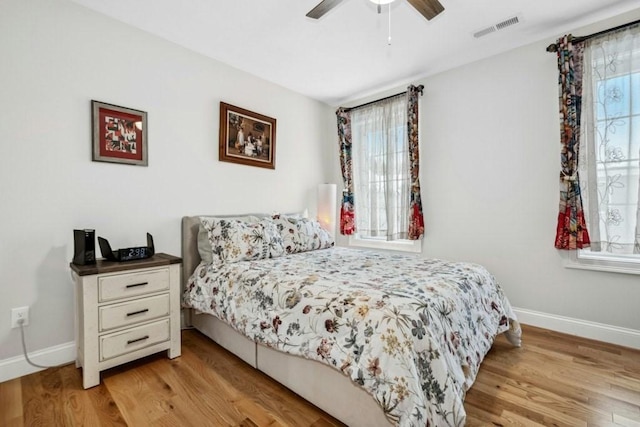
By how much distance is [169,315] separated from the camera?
2.08m

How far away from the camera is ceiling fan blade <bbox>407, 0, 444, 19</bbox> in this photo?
1689 millimetres

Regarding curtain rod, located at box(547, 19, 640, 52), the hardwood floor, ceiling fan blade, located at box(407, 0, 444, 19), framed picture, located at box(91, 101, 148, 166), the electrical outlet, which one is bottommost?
the hardwood floor

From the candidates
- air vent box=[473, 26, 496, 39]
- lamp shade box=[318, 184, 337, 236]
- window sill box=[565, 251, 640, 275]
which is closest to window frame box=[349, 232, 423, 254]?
lamp shade box=[318, 184, 337, 236]

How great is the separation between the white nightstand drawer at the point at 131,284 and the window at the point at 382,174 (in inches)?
95.3

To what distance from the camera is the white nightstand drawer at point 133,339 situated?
5.91 feet

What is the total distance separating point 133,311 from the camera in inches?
74.9

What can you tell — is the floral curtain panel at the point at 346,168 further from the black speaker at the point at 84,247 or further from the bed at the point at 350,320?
the black speaker at the point at 84,247

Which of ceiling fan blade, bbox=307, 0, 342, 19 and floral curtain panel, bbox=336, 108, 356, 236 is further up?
ceiling fan blade, bbox=307, 0, 342, 19

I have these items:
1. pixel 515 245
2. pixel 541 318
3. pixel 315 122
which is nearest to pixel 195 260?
pixel 315 122

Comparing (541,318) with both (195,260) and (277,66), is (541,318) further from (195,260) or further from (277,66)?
(277,66)

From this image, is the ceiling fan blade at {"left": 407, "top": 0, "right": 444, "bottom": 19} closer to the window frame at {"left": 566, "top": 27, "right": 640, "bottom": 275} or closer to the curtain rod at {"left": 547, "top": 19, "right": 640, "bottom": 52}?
the curtain rod at {"left": 547, "top": 19, "right": 640, "bottom": 52}

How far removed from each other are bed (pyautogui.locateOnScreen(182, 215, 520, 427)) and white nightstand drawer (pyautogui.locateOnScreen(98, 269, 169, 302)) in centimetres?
34

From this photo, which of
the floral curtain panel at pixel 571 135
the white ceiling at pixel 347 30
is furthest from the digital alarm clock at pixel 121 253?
the floral curtain panel at pixel 571 135

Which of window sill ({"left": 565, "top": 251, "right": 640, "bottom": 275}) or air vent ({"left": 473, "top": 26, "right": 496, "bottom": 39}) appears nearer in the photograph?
window sill ({"left": 565, "top": 251, "right": 640, "bottom": 275})
